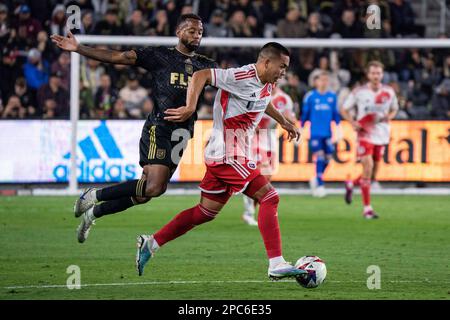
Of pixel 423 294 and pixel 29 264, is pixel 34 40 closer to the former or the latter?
pixel 29 264

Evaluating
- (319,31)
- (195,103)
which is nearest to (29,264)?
(195,103)

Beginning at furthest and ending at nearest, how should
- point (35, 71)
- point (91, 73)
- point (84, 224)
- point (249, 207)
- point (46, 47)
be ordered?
point (91, 73)
point (46, 47)
point (35, 71)
point (249, 207)
point (84, 224)

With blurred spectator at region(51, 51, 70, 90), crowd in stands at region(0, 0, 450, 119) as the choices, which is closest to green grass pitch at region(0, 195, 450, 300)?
crowd in stands at region(0, 0, 450, 119)

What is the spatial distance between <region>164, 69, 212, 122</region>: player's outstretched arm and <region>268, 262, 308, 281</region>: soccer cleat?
4.71 feet

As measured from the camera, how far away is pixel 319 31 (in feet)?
73.1

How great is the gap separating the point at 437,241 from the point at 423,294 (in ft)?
14.9

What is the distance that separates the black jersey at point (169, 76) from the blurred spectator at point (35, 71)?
9712mm

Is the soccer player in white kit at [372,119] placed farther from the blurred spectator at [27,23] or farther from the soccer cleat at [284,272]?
the soccer cleat at [284,272]

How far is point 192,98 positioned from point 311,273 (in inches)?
68.2

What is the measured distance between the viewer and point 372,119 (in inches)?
680

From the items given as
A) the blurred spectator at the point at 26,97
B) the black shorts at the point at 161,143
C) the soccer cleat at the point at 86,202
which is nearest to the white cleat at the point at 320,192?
the blurred spectator at the point at 26,97

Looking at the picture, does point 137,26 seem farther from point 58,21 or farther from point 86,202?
point 86,202

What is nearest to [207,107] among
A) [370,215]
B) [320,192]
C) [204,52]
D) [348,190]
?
[204,52]

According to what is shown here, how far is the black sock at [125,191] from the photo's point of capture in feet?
34.6
